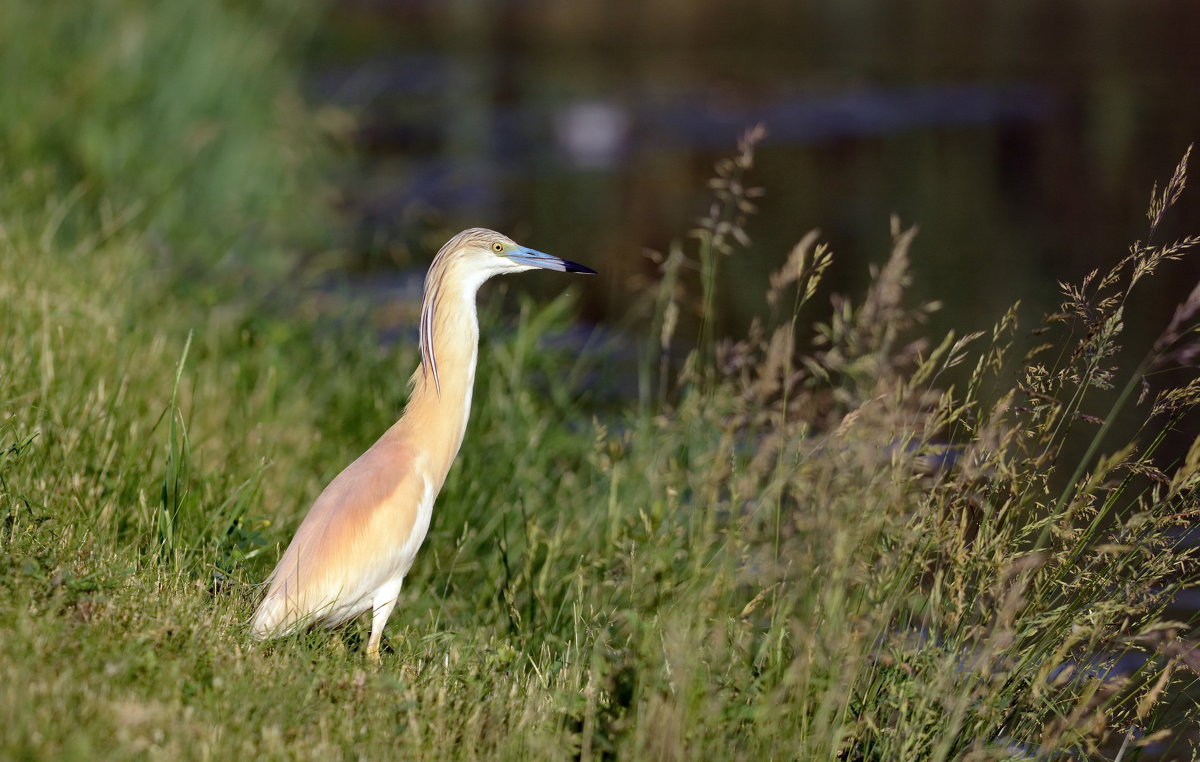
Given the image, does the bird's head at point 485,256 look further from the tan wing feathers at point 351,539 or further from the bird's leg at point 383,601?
the bird's leg at point 383,601

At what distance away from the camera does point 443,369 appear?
381 centimetres

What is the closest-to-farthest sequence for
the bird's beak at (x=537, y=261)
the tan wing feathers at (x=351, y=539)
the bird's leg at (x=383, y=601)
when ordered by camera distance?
the tan wing feathers at (x=351, y=539) < the bird's leg at (x=383, y=601) < the bird's beak at (x=537, y=261)

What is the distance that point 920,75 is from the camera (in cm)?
1558

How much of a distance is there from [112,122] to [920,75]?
989 cm

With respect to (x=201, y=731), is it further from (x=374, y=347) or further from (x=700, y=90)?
(x=700, y=90)

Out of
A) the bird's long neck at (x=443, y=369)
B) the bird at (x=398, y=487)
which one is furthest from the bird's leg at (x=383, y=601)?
the bird's long neck at (x=443, y=369)

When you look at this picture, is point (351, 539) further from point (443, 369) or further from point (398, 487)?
point (443, 369)

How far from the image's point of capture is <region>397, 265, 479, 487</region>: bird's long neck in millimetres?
3795

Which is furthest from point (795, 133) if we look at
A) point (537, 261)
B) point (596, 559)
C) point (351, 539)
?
point (351, 539)

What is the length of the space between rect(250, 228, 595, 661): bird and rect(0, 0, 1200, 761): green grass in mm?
124

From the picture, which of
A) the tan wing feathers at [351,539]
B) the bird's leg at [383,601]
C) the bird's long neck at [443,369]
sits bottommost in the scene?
the bird's leg at [383,601]

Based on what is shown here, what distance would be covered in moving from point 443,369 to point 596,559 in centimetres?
82

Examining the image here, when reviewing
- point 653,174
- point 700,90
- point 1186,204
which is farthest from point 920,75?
point 1186,204

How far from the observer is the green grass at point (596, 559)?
Answer: 2.90 metres
